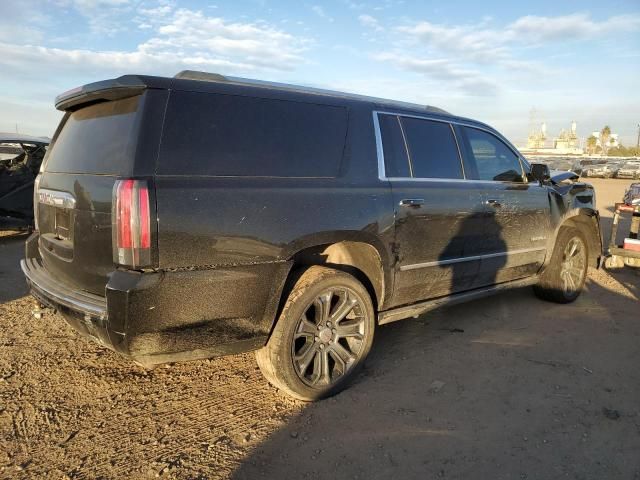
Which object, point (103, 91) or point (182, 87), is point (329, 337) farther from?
point (103, 91)

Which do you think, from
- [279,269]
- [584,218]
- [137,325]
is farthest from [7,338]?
[584,218]

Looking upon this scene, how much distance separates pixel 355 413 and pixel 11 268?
5875 mm

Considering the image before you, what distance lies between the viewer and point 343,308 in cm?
339

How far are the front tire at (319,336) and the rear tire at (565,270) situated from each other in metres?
2.83

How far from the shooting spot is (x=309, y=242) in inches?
119

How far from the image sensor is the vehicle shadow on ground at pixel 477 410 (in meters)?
2.64

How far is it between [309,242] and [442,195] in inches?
56.1

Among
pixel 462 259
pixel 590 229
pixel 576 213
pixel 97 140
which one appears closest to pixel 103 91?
pixel 97 140

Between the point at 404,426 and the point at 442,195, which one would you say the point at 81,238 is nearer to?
the point at 404,426

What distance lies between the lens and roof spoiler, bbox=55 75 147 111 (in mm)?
2623

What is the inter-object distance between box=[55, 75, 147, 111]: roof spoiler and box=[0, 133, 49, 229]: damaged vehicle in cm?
647

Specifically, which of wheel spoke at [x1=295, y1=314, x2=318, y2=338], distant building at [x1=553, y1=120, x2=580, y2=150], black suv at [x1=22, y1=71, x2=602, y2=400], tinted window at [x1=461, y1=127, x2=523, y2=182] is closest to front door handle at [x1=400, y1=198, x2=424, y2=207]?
black suv at [x1=22, y1=71, x2=602, y2=400]

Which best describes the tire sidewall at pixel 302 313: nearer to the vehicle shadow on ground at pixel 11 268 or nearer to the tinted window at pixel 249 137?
the tinted window at pixel 249 137

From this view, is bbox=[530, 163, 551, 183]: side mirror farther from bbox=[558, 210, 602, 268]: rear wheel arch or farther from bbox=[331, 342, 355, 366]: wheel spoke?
bbox=[331, 342, 355, 366]: wheel spoke
